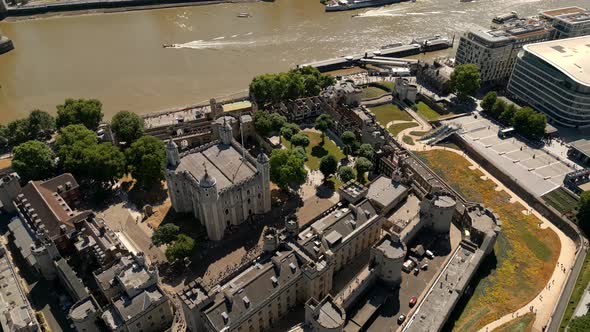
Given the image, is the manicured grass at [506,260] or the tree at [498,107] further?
the tree at [498,107]

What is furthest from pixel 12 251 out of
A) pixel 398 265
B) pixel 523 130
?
pixel 523 130

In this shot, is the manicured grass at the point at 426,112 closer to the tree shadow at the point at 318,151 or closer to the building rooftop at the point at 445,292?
the tree shadow at the point at 318,151

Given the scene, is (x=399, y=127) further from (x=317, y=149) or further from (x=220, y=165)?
(x=220, y=165)

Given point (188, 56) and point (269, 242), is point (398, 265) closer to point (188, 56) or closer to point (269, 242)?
point (269, 242)

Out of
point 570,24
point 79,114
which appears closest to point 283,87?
point 79,114

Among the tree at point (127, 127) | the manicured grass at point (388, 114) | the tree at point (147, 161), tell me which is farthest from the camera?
the manicured grass at point (388, 114)

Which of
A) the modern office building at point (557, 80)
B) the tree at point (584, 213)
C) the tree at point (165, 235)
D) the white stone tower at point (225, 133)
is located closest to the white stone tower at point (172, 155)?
the white stone tower at point (225, 133)

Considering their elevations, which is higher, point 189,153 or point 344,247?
point 189,153
